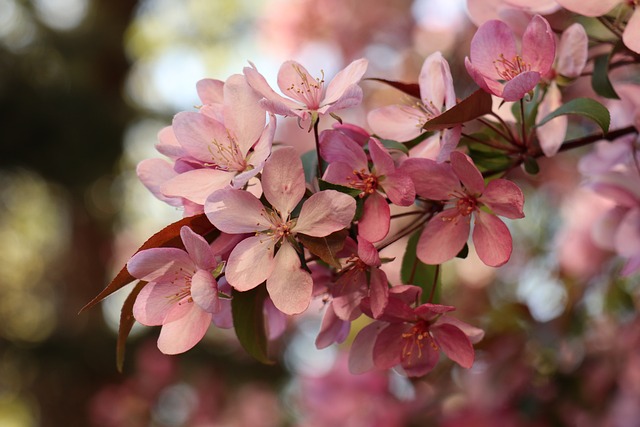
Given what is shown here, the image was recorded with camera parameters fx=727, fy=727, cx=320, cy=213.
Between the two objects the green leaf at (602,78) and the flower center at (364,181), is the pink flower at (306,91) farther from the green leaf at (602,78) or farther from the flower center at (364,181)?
the green leaf at (602,78)

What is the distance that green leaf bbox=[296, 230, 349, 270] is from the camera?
407 mm

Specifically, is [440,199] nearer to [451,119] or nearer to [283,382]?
[451,119]

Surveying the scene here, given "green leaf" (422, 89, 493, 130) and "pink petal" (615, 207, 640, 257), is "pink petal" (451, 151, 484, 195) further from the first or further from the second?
"pink petal" (615, 207, 640, 257)

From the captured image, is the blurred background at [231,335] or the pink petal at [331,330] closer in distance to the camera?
the pink petal at [331,330]

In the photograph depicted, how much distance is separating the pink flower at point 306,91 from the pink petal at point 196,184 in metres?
0.05

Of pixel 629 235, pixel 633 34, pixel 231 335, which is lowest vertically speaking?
pixel 231 335

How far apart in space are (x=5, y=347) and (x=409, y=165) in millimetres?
1982

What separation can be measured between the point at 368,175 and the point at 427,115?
81mm

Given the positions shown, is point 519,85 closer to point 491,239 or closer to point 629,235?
point 491,239

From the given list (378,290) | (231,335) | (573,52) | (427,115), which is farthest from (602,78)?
(231,335)

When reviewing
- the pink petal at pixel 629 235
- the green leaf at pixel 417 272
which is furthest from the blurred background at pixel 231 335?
the green leaf at pixel 417 272

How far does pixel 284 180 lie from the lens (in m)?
0.42

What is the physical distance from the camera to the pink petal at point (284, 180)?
41cm

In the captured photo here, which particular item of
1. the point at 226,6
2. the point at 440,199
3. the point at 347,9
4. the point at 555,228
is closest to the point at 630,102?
the point at 440,199
